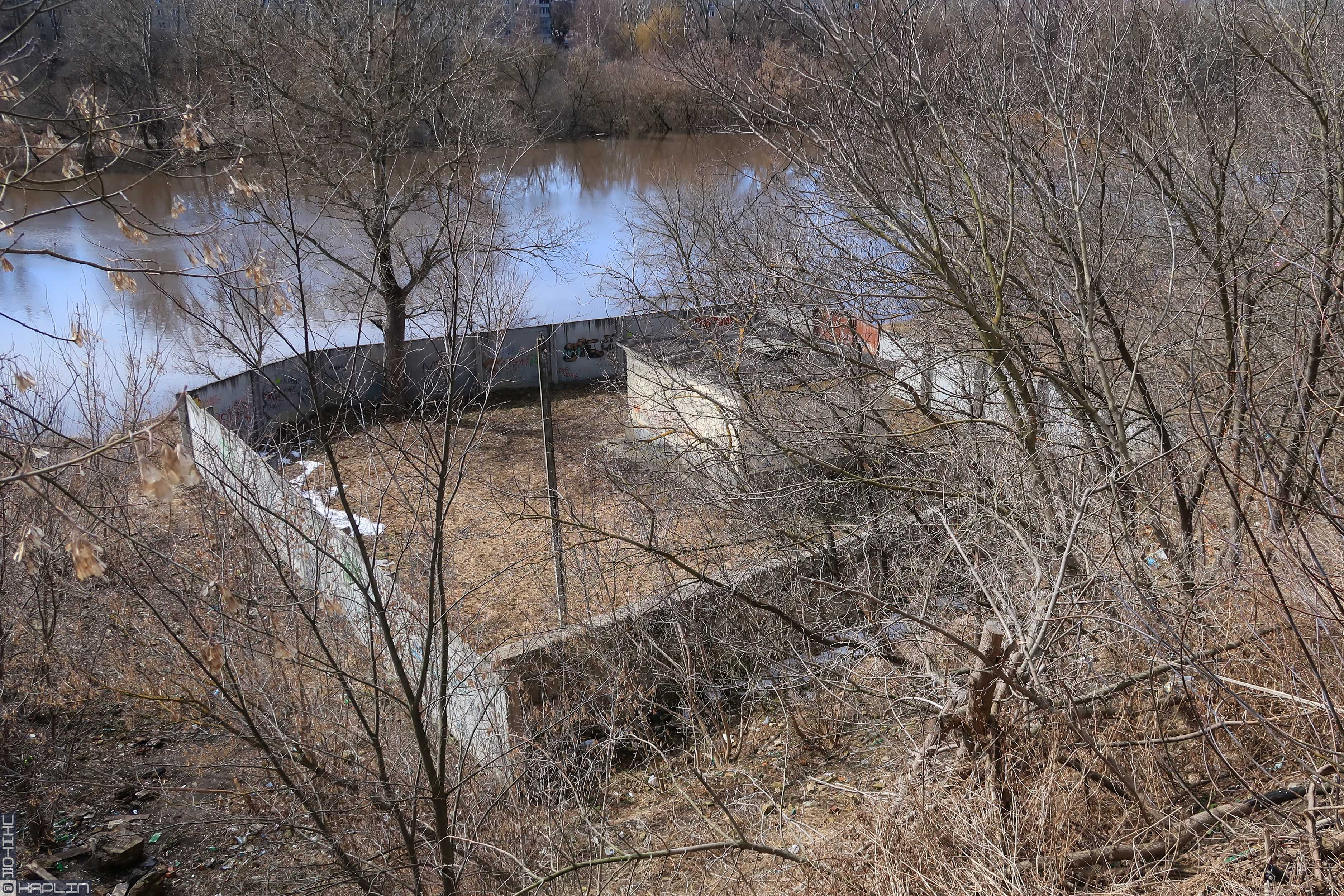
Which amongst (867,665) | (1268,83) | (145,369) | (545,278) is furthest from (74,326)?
(545,278)

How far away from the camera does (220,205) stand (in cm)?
1591

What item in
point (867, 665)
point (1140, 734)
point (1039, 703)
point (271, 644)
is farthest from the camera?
point (867, 665)

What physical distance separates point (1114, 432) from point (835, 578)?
2.66 m

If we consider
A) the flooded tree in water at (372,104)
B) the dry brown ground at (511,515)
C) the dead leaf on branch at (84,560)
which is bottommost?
the dead leaf on branch at (84,560)

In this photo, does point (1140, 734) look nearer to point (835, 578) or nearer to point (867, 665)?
point (867, 665)

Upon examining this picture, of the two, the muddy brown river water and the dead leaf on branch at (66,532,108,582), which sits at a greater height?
the muddy brown river water

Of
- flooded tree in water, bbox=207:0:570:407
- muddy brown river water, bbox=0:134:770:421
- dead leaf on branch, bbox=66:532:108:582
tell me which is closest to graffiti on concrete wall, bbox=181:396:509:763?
dead leaf on branch, bbox=66:532:108:582

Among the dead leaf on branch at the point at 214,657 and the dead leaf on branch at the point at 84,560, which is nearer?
the dead leaf on branch at the point at 84,560

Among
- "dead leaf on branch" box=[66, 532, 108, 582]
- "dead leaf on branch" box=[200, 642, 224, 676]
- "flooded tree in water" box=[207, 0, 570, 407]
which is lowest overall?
"dead leaf on branch" box=[200, 642, 224, 676]

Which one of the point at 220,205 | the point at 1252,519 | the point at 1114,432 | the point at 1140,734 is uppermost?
the point at 220,205

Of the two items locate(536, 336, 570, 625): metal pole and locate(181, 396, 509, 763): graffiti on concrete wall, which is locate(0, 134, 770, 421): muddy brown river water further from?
locate(536, 336, 570, 625): metal pole

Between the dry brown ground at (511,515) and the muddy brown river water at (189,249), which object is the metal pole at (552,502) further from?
the muddy brown river water at (189,249)

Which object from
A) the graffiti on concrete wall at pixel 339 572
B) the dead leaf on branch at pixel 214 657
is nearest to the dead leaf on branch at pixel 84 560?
the dead leaf on branch at pixel 214 657

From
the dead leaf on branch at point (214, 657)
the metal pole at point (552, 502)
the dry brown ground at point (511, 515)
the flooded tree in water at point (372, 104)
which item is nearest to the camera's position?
the dead leaf on branch at point (214, 657)
